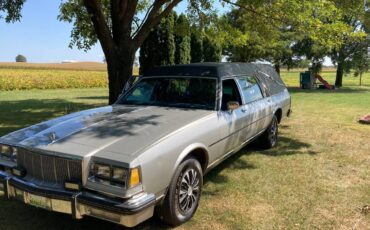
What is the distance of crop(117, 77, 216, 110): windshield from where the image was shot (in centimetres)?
508

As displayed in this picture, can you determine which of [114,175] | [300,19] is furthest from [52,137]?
[300,19]

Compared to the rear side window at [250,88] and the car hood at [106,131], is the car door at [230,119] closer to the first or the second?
the rear side window at [250,88]

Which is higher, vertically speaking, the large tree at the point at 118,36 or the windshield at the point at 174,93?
the large tree at the point at 118,36

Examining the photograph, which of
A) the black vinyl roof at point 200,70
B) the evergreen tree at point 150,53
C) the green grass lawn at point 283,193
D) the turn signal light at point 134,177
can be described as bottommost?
the green grass lawn at point 283,193

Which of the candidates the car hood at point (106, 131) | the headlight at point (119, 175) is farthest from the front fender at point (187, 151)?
the headlight at point (119, 175)

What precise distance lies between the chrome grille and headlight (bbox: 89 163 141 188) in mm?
148

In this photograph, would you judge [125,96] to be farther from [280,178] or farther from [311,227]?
[311,227]

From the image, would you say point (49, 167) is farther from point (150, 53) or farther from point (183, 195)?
point (150, 53)

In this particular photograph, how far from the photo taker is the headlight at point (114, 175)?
10.5 feet

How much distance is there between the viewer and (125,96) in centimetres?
564

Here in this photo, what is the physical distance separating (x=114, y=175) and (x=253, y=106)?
322 cm

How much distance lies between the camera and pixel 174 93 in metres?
5.34

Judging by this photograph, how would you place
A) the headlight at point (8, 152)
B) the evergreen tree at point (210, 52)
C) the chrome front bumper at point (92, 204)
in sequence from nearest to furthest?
the chrome front bumper at point (92, 204) < the headlight at point (8, 152) < the evergreen tree at point (210, 52)

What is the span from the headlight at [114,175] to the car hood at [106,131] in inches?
6.5
